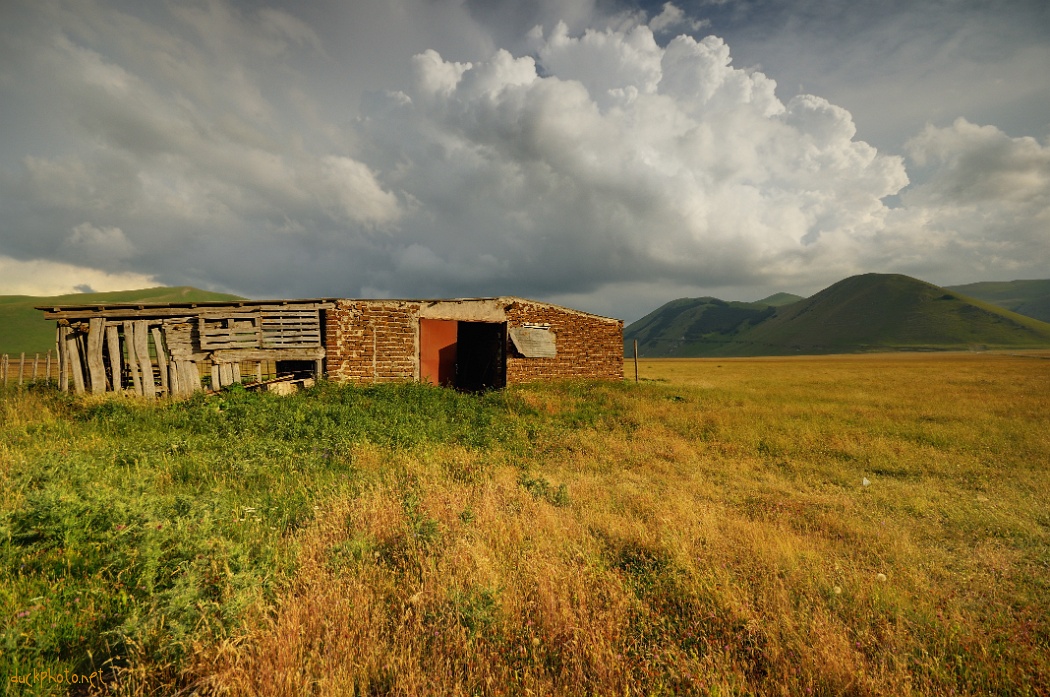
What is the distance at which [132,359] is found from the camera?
1272 cm

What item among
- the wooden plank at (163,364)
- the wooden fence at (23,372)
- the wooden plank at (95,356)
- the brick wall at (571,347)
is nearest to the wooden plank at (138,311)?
the wooden plank at (95,356)

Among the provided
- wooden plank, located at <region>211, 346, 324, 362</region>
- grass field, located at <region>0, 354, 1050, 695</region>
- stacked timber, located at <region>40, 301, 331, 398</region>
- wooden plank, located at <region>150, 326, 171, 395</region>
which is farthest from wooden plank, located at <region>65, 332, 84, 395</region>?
grass field, located at <region>0, 354, 1050, 695</region>

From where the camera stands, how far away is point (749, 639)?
3186 mm

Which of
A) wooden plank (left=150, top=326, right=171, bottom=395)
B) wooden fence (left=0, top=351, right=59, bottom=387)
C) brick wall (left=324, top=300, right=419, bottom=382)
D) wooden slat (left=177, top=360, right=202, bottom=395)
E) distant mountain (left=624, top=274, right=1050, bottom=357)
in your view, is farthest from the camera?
distant mountain (left=624, top=274, right=1050, bottom=357)

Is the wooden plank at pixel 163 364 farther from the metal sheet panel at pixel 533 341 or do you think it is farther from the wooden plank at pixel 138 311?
the metal sheet panel at pixel 533 341

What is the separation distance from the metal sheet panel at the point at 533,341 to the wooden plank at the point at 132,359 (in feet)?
39.2

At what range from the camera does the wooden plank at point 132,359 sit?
12.8 metres

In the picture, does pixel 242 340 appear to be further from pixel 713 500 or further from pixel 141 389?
pixel 713 500

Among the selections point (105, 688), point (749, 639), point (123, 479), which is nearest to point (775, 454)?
point (749, 639)

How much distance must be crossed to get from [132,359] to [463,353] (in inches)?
420

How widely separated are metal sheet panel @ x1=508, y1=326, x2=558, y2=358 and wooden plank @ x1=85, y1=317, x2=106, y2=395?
12.9 meters

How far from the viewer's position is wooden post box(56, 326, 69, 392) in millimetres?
12600

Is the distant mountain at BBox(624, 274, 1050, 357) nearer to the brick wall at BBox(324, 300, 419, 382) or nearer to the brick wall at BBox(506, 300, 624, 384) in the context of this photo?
the brick wall at BBox(506, 300, 624, 384)

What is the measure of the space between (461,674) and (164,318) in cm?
1564
